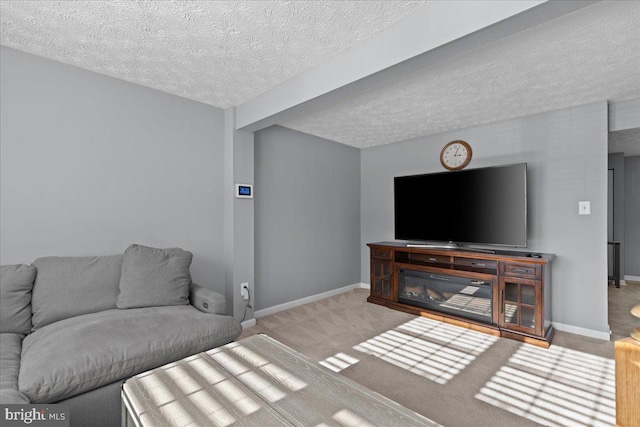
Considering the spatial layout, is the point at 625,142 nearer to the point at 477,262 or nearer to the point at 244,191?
the point at 477,262

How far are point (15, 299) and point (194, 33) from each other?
1977 millimetres

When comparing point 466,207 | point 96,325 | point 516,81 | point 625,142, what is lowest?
point 96,325

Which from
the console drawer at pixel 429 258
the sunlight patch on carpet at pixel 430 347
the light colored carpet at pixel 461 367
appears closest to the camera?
the light colored carpet at pixel 461 367

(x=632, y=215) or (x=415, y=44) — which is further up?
(x=415, y=44)

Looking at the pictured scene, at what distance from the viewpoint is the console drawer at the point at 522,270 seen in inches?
110

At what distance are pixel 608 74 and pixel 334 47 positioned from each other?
2151 millimetres

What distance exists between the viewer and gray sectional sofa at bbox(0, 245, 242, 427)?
145 cm

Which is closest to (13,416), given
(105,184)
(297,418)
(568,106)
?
(297,418)

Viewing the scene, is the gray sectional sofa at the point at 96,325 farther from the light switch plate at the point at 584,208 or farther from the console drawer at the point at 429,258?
the light switch plate at the point at 584,208

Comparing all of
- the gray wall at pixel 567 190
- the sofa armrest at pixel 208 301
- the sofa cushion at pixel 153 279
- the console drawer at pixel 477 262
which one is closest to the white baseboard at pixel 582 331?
the gray wall at pixel 567 190

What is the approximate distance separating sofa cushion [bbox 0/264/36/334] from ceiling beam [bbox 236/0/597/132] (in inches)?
84.1

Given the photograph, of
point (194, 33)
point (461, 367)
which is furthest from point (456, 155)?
point (194, 33)

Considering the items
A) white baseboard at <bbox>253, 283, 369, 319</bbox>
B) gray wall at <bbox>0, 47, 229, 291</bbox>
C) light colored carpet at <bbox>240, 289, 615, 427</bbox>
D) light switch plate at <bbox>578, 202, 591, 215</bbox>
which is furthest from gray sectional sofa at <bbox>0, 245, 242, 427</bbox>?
light switch plate at <bbox>578, 202, 591, 215</bbox>

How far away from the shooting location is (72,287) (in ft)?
6.78
